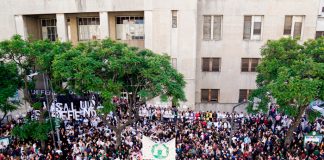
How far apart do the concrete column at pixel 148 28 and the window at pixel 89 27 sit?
18.4 ft

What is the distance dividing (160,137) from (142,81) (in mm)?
5190

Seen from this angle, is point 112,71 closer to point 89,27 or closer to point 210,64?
point 89,27

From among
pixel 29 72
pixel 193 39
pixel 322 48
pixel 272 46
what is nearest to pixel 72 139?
pixel 29 72

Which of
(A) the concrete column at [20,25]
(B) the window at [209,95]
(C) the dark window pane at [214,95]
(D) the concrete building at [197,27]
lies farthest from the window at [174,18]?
(A) the concrete column at [20,25]

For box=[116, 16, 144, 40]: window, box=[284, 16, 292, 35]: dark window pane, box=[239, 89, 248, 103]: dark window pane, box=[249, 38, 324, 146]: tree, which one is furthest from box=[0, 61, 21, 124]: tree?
box=[284, 16, 292, 35]: dark window pane

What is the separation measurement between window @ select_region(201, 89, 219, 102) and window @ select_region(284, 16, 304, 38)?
28.2ft

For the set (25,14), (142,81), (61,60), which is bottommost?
(142,81)

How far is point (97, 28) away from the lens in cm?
2817

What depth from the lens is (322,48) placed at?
17156 mm

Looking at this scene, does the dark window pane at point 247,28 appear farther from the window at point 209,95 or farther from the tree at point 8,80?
the tree at point 8,80

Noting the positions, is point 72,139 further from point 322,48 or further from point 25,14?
point 322,48

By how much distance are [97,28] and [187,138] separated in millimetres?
14684

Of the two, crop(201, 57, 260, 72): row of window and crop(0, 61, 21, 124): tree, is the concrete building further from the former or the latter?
crop(0, 61, 21, 124): tree

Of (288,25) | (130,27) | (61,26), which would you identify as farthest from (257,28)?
(61,26)
